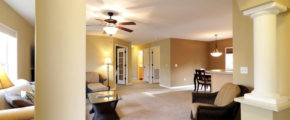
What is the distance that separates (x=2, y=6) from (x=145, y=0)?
256cm

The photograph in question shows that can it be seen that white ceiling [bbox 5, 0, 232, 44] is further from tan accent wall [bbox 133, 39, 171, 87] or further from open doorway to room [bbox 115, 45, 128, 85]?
open doorway to room [bbox 115, 45, 128, 85]

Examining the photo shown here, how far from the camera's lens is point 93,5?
281 centimetres

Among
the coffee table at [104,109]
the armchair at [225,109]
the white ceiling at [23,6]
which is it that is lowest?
the coffee table at [104,109]

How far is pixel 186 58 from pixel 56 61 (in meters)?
6.69

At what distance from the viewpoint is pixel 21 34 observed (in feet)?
11.2

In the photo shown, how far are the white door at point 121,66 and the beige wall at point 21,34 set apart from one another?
3922 mm

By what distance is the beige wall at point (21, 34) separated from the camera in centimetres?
264

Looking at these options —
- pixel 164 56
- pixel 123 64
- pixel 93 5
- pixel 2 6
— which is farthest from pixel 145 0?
pixel 123 64

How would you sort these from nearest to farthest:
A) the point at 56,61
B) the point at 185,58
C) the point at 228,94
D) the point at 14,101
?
the point at 56,61
the point at 14,101
the point at 228,94
the point at 185,58

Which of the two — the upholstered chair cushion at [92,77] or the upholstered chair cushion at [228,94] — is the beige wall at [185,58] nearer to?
the upholstered chair cushion at [92,77]

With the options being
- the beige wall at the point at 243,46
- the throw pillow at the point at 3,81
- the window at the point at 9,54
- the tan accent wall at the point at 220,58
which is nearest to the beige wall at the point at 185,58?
the tan accent wall at the point at 220,58

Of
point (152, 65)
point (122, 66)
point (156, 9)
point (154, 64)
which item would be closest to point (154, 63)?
point (154, 64)

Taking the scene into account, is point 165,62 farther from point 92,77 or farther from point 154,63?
point 92,77

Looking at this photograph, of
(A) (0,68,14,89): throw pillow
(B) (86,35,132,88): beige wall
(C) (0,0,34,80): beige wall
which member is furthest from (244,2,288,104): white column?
(B) (86,35,132,88): beige wall
